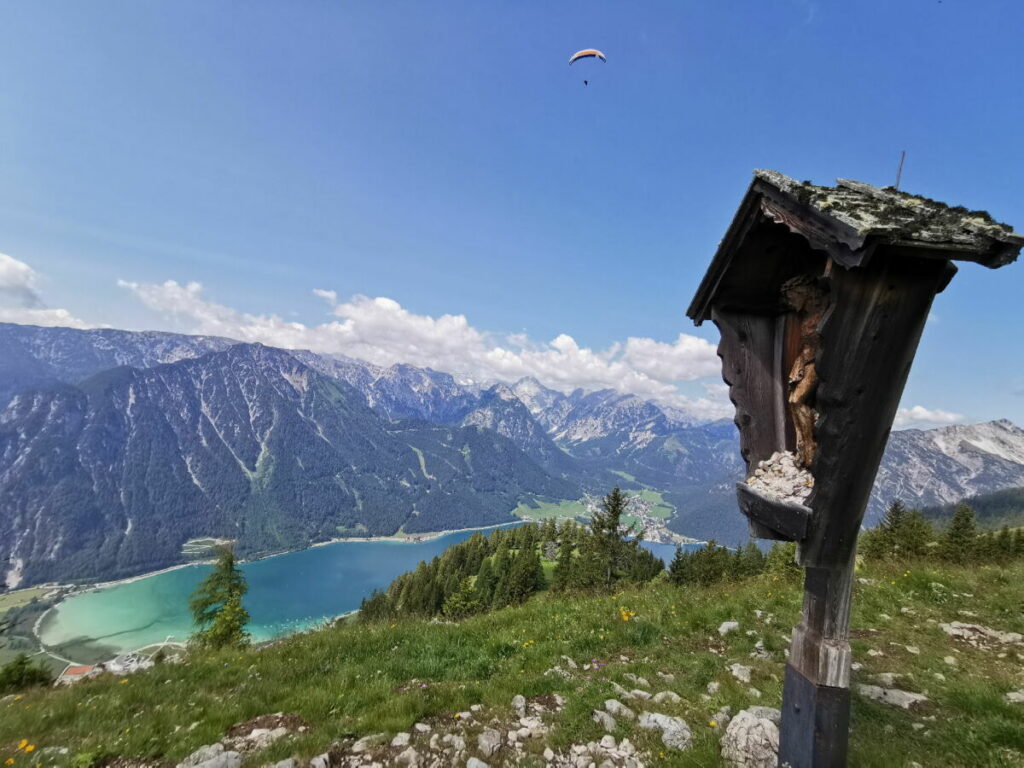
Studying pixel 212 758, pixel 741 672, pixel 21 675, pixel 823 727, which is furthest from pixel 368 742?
pixel 21 675

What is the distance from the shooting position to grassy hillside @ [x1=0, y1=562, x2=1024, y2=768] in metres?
5.72

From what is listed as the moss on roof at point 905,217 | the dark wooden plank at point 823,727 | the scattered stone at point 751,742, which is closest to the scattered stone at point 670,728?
the scattered stone at point 751,742

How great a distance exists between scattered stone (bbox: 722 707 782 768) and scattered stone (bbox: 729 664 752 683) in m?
1.88

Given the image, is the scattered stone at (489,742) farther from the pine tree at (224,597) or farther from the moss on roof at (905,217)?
the pine tree at (224,597)

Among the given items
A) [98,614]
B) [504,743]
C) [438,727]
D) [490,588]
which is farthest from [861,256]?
[98,614]

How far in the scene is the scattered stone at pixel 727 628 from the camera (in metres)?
10.2

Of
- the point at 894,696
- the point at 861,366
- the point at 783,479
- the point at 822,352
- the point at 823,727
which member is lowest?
the point at 894,696

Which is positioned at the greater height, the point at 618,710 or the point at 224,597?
the point at 618,710

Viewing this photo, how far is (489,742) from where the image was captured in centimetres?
575

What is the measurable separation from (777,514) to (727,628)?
7716 millimetres

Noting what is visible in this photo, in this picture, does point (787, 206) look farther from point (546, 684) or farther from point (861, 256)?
point (546, 684)

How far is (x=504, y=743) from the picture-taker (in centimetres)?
584

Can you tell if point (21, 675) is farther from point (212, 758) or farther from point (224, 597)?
point (224, 597)

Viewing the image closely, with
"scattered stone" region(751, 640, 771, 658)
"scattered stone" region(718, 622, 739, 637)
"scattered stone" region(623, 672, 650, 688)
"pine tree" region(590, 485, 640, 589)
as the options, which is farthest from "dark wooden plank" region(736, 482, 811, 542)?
"pine tree" region(590, 485, 640, 589)
